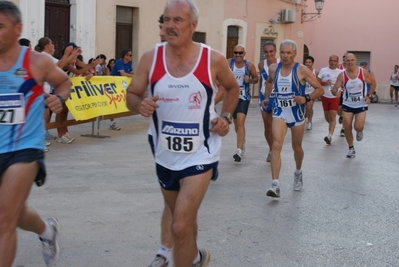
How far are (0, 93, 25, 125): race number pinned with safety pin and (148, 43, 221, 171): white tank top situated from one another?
90cm

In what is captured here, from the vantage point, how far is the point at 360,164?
10.8 metres

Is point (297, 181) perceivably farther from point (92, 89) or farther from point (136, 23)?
point (136, 23)

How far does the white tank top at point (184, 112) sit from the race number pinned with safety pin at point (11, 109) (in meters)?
0.90

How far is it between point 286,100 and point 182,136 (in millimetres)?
3959

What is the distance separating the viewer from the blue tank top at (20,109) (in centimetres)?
420

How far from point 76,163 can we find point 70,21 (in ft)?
36.0

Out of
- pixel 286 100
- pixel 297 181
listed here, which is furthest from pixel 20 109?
pixel 297 181

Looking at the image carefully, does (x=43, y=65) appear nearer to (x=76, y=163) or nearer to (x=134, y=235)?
(x=134, y=235)

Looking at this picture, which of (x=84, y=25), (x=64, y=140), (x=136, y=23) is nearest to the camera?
(x=64, y=140)

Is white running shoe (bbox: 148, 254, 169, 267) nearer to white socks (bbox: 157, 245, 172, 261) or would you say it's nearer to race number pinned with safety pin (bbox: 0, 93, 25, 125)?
white socks (bbox: 157, 245, 172, 261)

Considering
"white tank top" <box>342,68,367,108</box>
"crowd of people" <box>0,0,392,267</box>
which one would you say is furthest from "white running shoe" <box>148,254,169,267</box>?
"white tank top" <box>342,68,367,108</box>

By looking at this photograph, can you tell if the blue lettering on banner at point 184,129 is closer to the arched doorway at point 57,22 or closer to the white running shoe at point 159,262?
the white running shoe at point 159,262

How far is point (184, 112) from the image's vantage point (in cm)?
436

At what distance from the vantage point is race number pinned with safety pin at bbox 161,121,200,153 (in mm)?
4375
